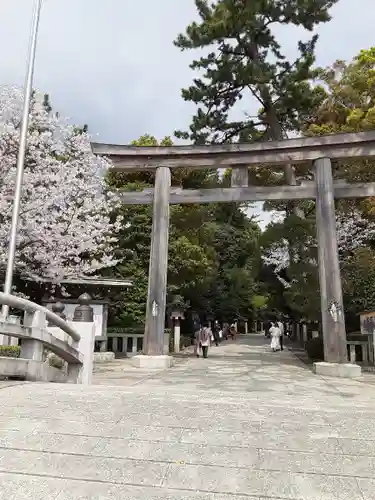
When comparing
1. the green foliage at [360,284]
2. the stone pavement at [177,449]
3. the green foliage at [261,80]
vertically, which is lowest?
the stone pavement at [177,449]

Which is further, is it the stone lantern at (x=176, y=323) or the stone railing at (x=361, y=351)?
the stone lantern at (x=176, y=323)

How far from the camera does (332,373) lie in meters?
12.5

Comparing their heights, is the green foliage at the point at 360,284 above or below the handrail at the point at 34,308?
above

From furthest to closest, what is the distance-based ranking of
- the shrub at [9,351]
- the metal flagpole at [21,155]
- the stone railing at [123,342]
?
1. the stone railing at [123,342]
2. the metal flagpole at [21,155]
3. the shrub at [9,351]

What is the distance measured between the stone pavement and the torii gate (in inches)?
340

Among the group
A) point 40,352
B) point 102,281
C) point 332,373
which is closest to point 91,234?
point 102,281

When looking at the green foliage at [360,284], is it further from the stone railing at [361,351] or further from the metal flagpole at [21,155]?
the metal flagpole at [21,155]

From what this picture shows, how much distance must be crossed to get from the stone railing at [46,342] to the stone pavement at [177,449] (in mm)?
1748

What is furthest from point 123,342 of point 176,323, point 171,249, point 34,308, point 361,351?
point 34,308

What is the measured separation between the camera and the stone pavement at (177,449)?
9.31ft

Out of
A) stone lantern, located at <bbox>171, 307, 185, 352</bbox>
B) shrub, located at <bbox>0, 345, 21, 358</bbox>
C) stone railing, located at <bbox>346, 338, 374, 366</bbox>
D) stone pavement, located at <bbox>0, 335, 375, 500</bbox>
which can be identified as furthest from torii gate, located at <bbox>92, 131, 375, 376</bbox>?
stone pavement, located at <bbox>0, 335, 375, 500</bbox>

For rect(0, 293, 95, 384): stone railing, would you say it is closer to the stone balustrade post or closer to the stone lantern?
the stone balustrade post

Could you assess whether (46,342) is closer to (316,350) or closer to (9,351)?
(9,351)

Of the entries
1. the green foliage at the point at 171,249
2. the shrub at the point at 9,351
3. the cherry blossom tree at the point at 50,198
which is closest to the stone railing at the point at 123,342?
the green foliage at the point at 171,249
